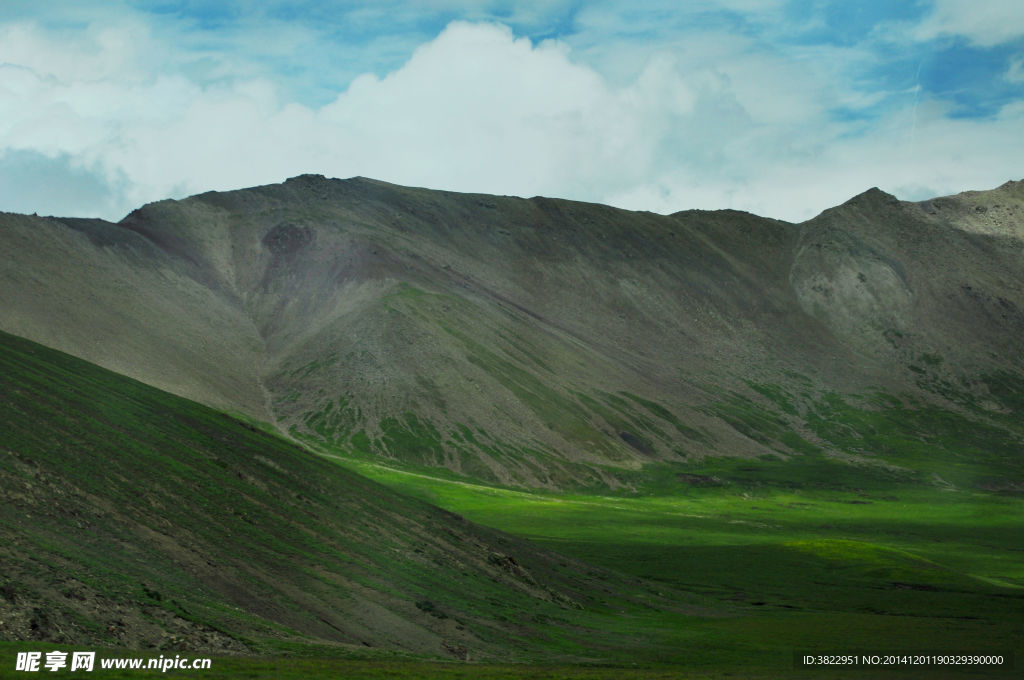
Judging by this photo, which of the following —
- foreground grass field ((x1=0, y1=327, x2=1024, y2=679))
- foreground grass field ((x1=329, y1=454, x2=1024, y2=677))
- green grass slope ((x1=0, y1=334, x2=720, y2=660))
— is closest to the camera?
foreground grass field ((x1=0, y1=327, x2=1024, y2=679))

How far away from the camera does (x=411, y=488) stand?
159 metres

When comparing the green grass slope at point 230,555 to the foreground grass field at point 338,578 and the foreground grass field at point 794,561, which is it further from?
the foreground grass field at point 794,561

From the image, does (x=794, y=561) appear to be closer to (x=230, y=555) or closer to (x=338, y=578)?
(x=338, y=578)

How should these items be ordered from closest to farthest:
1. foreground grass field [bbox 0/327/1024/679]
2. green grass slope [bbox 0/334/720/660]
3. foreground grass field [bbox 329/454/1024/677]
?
foreground grass field [bbox 0/327/1024/679] → green grass slope [bbox 0/334/720/660] → foreground grass field [bbox 329/454/1024/677]

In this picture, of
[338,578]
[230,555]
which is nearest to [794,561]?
[338,578]

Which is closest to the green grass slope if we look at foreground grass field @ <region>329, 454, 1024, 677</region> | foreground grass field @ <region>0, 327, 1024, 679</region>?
foreground grass field @ <region>0, 327, 1024, 679</region>

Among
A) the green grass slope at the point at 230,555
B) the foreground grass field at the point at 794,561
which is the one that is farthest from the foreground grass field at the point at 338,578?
the foreground grass field at the point at 794,561

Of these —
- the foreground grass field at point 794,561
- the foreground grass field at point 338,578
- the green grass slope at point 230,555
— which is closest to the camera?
the foreground grass field at point 338,578

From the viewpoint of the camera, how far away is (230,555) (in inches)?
2591

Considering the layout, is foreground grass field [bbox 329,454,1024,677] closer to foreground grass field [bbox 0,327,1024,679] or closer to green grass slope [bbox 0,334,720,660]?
foreground grass field [bbox 0,327,1024,679]

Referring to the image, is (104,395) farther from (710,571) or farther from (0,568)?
(710,571)

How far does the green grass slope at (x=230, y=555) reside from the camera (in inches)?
1977

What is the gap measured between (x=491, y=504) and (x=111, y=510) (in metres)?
96.5

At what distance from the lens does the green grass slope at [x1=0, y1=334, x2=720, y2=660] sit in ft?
165
